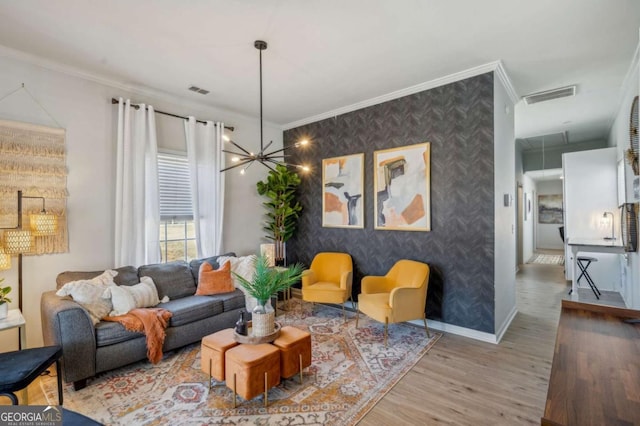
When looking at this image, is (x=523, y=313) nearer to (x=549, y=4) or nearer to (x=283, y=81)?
(x=549, y=4)

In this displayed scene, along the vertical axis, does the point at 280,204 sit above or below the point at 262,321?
above

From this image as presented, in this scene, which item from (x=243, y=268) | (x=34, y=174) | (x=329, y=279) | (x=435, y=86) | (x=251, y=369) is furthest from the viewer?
(x=329, y=279)

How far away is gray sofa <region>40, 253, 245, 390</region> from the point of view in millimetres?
2555

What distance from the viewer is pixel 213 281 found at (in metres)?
3.88

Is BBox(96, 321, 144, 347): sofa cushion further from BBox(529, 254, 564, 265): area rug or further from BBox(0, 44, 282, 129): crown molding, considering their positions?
BBox(529, 254, 564, 265): area rug

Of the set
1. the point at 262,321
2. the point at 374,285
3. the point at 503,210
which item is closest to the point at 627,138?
the point at 503,210

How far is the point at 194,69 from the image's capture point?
11.4 ft

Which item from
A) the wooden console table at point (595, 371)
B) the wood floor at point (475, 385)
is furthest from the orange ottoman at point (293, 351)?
the wooden console table at point (595, 371)

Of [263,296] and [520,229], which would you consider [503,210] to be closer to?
[263,296]

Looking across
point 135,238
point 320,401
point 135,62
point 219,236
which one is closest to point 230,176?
point 219,236

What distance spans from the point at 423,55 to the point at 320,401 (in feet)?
11.1

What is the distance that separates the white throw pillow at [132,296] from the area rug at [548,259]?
385 inches

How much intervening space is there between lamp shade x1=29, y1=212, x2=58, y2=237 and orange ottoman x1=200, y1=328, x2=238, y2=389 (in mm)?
1930

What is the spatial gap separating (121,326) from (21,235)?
1241 mm
